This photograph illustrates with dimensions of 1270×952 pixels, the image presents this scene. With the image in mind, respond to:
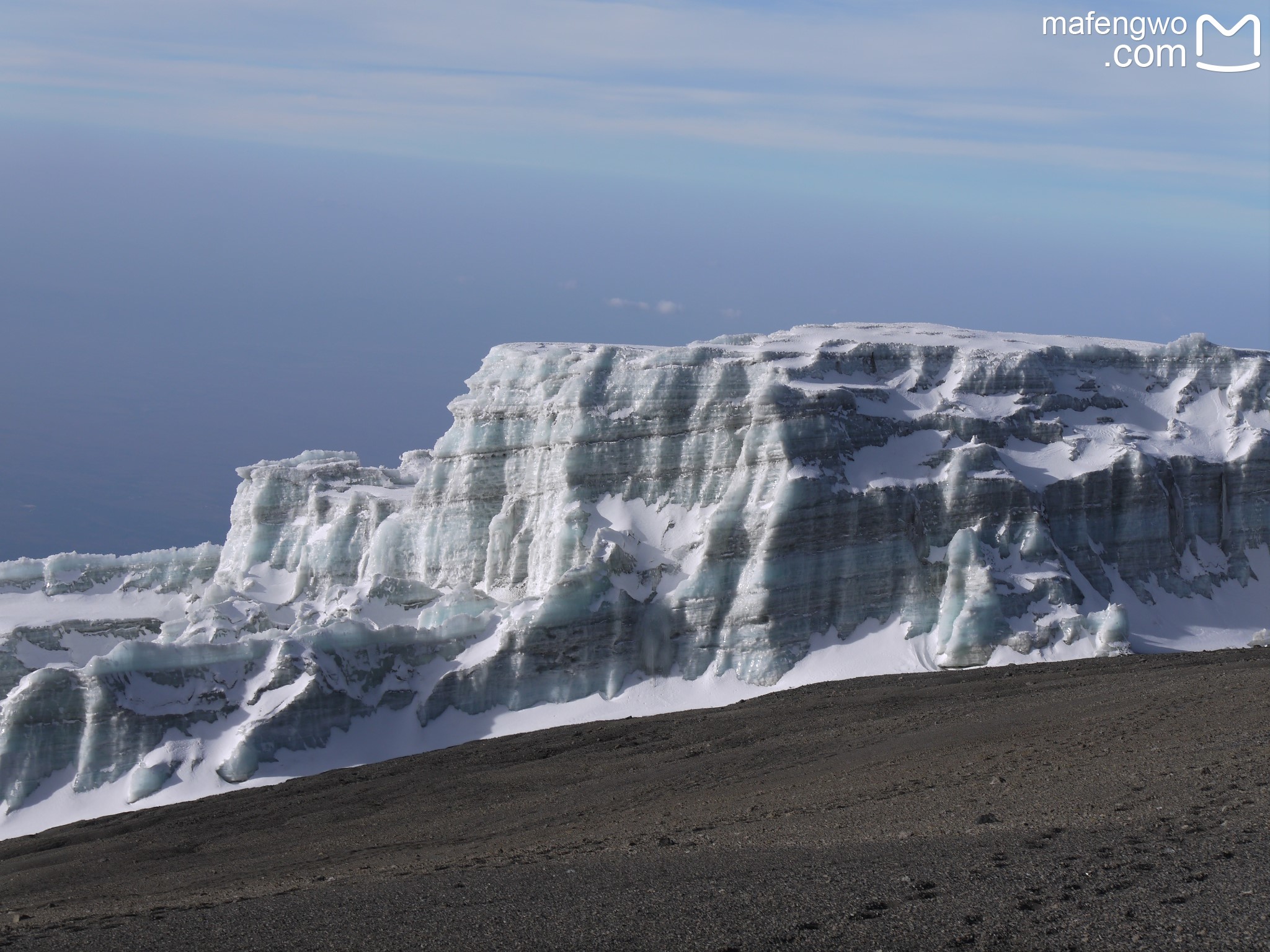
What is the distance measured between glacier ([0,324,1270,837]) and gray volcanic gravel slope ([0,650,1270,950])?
3.23 metres

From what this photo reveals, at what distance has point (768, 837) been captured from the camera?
29922 mm

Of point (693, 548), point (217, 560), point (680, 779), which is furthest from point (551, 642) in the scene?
point (217, 560)

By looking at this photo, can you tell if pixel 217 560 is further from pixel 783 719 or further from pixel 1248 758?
pixel 1248 758

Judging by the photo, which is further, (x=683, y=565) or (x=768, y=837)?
(x=683, y=565)

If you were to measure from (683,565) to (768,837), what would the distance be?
76.9 ft

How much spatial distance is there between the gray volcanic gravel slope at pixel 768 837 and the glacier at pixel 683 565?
323cm

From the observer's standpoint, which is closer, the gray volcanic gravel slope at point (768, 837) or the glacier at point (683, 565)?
the gray volcanic gravel slope at point (768, 837)

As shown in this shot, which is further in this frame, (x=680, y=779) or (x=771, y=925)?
(x=680, y=779)

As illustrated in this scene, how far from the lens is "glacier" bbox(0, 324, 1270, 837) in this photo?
156 ft

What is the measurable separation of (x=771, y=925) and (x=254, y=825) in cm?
2137

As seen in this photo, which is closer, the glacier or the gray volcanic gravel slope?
the gray volcanic gravel slope

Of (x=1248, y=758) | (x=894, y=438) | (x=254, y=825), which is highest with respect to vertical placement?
(x=894, y=438)

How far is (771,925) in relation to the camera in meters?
22.5

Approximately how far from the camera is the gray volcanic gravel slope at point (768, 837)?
22828 millimetres
